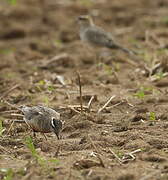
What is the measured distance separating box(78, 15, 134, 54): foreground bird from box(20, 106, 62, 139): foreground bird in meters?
5.36

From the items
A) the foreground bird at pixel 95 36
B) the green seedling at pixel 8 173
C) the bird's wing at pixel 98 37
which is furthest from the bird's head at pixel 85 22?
the green seedling at pixel 8 173

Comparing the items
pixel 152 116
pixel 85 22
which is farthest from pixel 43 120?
pixel 85 22

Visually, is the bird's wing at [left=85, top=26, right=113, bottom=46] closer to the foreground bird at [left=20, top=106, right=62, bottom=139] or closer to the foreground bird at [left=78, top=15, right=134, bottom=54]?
the foreground bird at [left=78, top=15, right=134, bottom=54]

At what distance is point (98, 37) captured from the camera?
13.5 meters

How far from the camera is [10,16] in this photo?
1653 centimetres

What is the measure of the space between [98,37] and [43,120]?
609 cm

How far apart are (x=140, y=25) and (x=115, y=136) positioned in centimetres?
812

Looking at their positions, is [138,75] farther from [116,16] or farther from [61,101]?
[116,16]

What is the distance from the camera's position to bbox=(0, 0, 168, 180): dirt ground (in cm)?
668

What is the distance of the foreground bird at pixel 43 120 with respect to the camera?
7477mm

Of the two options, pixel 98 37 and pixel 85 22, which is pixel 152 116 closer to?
pixel 98 37

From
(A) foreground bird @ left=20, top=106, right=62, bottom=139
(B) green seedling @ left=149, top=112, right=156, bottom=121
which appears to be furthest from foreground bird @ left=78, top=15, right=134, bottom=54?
(A) foreground bird @ left=20, top=106, right=62, bottom=139

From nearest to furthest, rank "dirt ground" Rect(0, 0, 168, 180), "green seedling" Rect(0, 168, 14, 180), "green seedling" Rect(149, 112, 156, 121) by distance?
"green seedling" Rect(0, 168, 14, 180) < "dirt ground" Rect(0, 0, 168, 180) < "green seedling" Rect(149, 112, 156, 121)

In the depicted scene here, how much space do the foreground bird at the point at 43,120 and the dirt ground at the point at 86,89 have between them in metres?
0.17
